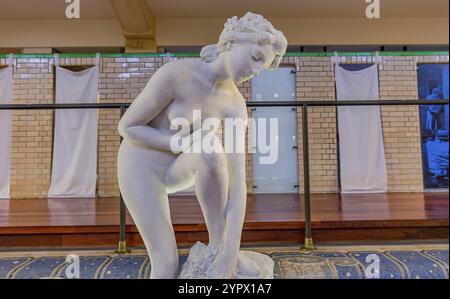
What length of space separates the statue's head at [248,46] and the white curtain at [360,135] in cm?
369

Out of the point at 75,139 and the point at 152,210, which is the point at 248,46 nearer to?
the point at 152,210

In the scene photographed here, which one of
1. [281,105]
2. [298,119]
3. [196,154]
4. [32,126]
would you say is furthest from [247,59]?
[32,126]

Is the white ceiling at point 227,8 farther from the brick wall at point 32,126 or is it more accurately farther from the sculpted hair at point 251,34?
the sculpted hair at point 251,34

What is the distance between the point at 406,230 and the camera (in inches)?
80.2

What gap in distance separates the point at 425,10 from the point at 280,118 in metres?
2.28

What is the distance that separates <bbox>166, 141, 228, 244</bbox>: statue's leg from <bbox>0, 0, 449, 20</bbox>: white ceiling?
3.68 m

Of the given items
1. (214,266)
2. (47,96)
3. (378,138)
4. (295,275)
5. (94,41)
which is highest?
(94,41)

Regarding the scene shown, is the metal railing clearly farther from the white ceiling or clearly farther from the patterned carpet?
the white ceiling

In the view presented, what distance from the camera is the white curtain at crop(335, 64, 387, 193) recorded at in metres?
4.43

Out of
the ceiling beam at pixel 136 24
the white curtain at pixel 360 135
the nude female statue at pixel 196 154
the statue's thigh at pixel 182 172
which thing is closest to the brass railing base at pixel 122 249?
the nude female statue at pixel 196 154

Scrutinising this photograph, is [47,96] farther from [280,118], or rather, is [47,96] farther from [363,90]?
[363,90]

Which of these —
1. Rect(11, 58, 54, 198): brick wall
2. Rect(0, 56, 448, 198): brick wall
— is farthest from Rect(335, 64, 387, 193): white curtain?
Rect(11, 58, 54, 198): brick wall
